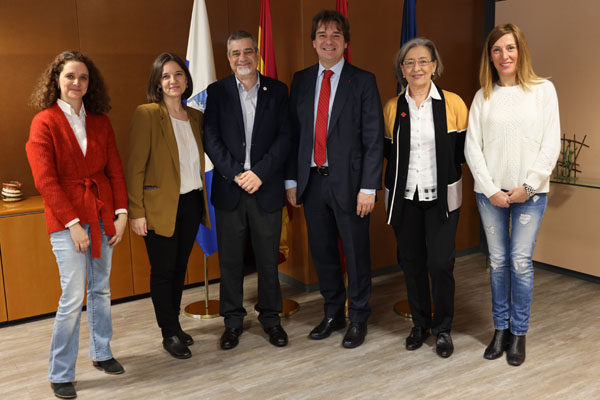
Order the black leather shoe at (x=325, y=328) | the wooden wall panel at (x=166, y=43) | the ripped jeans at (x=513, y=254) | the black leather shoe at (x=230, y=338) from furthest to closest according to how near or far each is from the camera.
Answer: the wooden wall panel at (x=166, y=43) → the black leather shoe at (x=325, y=328) → the black leather shoe at (x=230, y=338) → the ripped jeans at (x=513, y=254)

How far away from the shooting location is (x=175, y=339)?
3.25 m

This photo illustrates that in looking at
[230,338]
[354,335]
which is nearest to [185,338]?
[230,338]

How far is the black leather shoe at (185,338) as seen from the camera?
3318mm

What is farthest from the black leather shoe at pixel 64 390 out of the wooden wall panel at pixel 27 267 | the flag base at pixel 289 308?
the flag base at pixel 289 308

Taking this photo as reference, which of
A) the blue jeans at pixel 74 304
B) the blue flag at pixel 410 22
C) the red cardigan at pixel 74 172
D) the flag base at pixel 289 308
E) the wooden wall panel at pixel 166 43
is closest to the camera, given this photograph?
the red cardigan at pixel 74 172

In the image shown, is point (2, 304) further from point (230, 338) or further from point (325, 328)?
point (325, 328)

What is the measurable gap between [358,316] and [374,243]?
1413 mm

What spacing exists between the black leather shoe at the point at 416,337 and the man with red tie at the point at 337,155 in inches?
10.7

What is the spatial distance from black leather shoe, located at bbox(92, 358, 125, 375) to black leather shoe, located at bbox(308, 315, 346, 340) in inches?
44.2

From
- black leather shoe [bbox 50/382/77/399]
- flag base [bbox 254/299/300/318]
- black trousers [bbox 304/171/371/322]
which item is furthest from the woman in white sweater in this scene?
black leather shoe [bbox 50/382/77/399]

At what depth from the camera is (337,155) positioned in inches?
123

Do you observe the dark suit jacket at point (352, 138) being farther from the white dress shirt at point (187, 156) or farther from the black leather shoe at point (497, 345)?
the black leather shoe at point (497, 345)

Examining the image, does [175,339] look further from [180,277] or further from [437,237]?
[437,237]

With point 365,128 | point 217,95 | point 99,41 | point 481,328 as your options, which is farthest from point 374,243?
point 99,41
